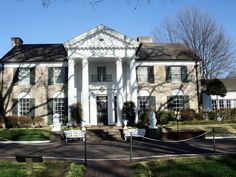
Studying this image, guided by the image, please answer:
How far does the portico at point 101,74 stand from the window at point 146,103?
7.77 feet

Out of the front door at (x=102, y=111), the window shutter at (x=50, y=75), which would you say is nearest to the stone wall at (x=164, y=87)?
the front door at (x=102, y=111)

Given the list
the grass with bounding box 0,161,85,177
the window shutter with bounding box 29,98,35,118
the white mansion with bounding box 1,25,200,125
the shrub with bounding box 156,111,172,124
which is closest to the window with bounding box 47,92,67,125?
the white mansion with bounding box 1,25,200,125

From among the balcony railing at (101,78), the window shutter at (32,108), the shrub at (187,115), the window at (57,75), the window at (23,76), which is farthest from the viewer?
the window at (23,76)

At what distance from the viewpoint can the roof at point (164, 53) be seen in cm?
3000

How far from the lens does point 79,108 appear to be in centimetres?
2608

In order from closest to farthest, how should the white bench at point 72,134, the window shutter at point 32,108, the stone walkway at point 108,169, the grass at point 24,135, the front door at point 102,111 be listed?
the stone walkway at point 108,169, the white bench at point 72,134, the grass at point 24,135, the front door at point 102,111, the window shutter at point 32,108

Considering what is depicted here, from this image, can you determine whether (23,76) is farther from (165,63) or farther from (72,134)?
(165,63)

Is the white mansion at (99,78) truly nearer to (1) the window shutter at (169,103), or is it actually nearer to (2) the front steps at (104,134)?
(1) the window shutter at (169,103)

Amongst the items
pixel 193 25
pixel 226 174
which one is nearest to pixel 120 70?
pixel 226 174

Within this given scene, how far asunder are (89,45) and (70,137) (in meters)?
9.59

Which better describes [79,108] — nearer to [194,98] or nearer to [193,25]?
[194,98]

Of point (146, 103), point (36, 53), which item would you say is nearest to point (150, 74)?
point (146, 103)

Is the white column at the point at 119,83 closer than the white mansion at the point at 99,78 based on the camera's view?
Yes

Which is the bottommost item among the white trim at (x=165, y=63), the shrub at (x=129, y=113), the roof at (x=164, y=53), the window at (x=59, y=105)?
the shrub at (x=129, y=113)
